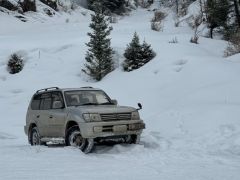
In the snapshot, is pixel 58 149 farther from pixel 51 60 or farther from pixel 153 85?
pixel 51 60

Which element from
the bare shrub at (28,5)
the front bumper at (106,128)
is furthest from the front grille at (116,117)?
the bare shrub at (28,5)

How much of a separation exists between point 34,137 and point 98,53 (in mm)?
10109

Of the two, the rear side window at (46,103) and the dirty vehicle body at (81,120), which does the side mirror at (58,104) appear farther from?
the rear side window at (46,103)

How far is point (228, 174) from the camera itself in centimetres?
838

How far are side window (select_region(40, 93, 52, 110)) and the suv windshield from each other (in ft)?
2.38

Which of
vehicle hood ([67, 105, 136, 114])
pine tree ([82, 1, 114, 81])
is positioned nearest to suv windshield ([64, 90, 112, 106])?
vehicle hood ([67, 105, 136, 114])

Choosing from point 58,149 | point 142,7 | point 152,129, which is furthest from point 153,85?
point 142,7

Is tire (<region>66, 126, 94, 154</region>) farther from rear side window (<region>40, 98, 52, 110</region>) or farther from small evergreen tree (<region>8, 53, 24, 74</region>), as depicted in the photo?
small evergreen tree (<region>8, 53, 24, 74</region>)

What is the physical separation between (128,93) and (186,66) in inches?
109

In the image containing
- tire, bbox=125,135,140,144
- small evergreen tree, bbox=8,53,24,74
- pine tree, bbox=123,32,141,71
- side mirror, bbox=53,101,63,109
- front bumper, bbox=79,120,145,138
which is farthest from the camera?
small evergreen tree, bbox=8,53,24,74

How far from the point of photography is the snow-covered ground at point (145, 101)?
912cm

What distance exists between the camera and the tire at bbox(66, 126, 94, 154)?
37.5ft

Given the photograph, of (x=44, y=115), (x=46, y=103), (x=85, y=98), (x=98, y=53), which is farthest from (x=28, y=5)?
(x=85, y=98)

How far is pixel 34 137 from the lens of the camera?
45.4 feet
